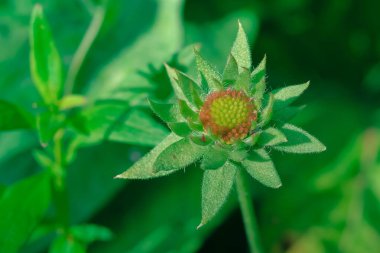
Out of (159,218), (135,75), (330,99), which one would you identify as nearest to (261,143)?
(135,75)

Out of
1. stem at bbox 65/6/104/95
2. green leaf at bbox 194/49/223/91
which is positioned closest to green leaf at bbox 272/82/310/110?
green leaf at bbox 194/49/223/91

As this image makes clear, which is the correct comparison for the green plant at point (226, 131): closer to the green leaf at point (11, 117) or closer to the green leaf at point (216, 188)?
the green leaf at point (216, 188)

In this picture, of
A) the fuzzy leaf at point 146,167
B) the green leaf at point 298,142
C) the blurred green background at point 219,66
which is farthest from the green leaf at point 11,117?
the green leaf at point 298,142

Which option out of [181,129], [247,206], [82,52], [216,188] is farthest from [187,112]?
[82,52]

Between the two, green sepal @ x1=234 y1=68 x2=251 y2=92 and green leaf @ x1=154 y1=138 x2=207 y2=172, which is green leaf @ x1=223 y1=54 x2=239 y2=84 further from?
green leaf @ x1=154 y1=138 x2=207 y2=172

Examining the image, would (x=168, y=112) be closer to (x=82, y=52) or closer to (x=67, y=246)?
→ (x=67, y=246)

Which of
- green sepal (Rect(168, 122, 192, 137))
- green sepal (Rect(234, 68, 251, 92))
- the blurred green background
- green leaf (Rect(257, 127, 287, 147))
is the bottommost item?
the blurred green background

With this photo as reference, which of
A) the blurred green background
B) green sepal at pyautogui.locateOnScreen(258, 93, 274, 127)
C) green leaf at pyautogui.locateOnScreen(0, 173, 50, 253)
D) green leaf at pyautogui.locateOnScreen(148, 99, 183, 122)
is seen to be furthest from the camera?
the blurred green background
